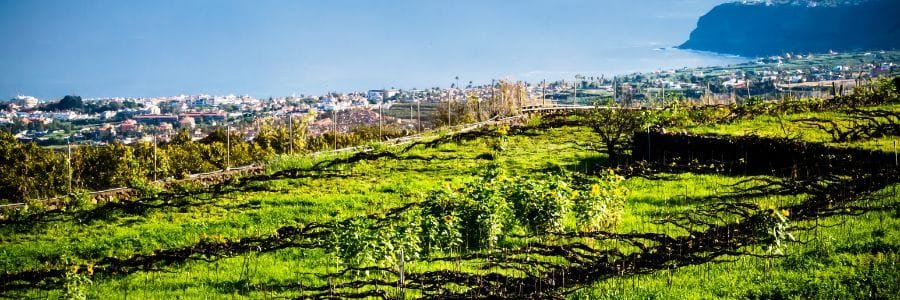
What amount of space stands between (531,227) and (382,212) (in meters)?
4.34

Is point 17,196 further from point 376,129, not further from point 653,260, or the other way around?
point 653,260

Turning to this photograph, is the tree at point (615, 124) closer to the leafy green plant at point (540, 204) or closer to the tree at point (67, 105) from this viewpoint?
the leafy green plant at point (540, 204)

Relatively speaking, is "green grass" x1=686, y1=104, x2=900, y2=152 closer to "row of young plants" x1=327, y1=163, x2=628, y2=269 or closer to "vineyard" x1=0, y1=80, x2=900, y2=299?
"vineyard" x1=0, y1=80, x2=900, y2=299

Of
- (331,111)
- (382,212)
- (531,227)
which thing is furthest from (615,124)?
(331,111)

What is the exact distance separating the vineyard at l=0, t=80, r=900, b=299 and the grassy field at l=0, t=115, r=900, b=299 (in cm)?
5

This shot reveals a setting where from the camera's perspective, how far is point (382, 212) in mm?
16625

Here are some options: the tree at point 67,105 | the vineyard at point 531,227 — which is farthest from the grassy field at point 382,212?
the tree at point 67,105

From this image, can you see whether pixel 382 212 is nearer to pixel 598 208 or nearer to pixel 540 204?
pixel 540 204

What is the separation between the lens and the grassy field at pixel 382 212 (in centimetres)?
955

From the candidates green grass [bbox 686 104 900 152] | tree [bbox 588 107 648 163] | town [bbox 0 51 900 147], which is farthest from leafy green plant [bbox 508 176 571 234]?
town [bbox 0 51 900 147]

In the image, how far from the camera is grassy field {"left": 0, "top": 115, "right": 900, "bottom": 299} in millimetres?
9555

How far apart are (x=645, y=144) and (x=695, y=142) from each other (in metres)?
1.67

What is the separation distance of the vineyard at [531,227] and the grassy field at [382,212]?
0.05 meters

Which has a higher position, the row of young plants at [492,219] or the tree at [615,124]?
the tree at [615,124]
